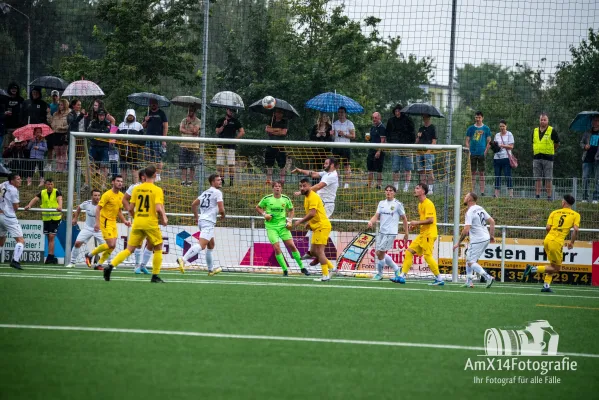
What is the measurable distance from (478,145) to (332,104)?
408cm

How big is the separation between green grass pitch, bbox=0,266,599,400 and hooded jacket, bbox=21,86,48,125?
1023 centimetres

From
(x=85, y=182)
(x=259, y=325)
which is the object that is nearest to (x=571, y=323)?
(x=259, y=325)

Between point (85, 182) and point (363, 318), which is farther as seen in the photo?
point (85, 182)

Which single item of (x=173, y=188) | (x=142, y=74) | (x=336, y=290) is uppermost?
(x=142, y=74)

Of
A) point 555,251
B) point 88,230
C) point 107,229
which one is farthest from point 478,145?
point 88,230

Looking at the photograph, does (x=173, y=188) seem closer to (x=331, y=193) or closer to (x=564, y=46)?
(x=331, y=193)

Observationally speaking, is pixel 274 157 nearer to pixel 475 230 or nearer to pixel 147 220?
pixel 475 230

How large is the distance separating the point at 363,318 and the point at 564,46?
15.2 metres

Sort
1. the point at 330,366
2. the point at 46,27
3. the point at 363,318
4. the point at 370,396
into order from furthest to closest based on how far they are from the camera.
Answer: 1. the point at 46,27
2. the point at 363,318
3. the point at 330,366
4. the point at 370,396

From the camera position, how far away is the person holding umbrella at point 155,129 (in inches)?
812

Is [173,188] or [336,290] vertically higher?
[173,188]

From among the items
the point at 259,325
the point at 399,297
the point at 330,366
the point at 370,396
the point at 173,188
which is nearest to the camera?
the point at 370,396

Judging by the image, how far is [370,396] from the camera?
598 cm

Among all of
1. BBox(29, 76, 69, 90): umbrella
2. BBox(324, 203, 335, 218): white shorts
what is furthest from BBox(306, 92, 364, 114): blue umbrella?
BBox(29, 76, 69, 90): umbrella
